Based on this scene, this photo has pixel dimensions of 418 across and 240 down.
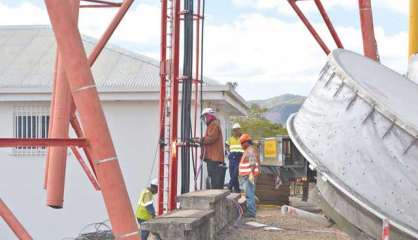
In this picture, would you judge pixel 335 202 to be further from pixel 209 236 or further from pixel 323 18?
pixel 323 18

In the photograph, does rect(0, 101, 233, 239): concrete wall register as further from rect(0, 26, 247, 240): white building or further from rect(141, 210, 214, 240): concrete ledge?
rect(141, 210, 214, 240): concrete ledge

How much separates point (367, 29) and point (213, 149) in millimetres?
3587

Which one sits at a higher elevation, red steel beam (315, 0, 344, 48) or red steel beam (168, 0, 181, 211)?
red steel beam (315, 0, 344, 48)

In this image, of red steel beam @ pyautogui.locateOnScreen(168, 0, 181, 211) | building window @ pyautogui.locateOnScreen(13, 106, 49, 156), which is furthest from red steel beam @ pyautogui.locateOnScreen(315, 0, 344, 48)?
building window @ pyautogui.locateOnScreen(13, 106, 49, 156)

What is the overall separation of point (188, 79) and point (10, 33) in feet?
41.5

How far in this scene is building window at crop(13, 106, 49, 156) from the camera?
20.5 metres

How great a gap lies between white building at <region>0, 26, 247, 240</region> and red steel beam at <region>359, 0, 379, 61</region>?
7318 mm

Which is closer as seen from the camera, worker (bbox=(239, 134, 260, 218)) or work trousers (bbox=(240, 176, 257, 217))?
worker (bbox=(239, 134, 260, 218))

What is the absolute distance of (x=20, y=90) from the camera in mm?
20078

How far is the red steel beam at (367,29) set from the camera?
12266 millimetres

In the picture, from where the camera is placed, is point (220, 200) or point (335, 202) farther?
point (220, 200)

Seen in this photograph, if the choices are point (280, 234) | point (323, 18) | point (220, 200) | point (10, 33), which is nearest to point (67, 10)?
point (220, 200)

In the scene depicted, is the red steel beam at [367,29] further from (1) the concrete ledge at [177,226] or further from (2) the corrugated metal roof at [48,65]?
(2) the corrugated metal roof at [48,65]

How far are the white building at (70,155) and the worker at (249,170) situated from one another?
16.3 feet
